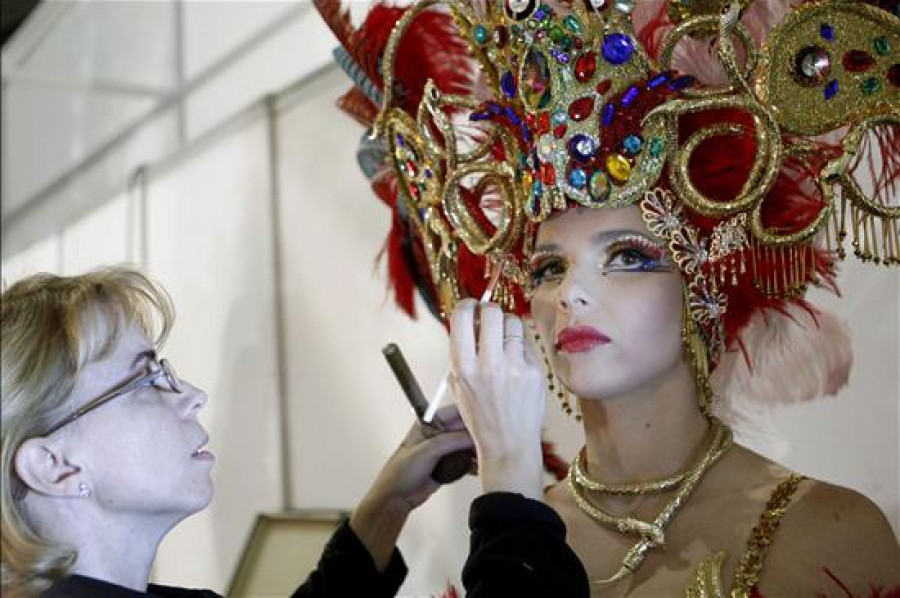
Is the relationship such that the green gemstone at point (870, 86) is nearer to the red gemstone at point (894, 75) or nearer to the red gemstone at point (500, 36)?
the red gemstone at point (894, 75)

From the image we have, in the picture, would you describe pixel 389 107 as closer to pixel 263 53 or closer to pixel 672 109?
pixel 672 109

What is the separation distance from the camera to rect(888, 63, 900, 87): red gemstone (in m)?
1.33

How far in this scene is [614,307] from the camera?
1431mm

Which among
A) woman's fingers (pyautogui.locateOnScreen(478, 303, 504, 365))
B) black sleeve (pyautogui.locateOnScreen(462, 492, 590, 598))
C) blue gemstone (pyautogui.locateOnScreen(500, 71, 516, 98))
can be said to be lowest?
black sleeve (pyautogui.locateOnScreen(462, 492, 590, 598))

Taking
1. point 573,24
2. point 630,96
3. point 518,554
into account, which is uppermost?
point 573,24

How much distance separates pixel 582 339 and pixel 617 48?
1.13 feet

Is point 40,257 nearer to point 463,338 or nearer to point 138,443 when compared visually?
point 138,443

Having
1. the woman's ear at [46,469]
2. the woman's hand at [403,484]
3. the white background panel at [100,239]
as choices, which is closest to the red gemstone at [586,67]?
the woman's hand at [403,484]

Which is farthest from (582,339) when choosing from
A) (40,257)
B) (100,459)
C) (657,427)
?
(40,257)

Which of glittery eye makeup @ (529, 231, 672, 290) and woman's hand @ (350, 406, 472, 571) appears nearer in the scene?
glittery eye makeup @ (529, 231, 672, 290)

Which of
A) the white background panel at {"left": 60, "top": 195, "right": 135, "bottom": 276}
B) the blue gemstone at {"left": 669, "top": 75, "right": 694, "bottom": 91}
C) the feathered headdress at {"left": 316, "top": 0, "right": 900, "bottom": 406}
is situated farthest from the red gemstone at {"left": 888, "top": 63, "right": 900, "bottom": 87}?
the white background panel at {"left": 60, "top": 195, "right": 135, "bottom": 276}

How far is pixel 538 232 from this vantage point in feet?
5.01

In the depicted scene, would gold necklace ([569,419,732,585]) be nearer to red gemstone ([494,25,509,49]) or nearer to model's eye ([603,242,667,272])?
model's eye ([603,242,667,272])

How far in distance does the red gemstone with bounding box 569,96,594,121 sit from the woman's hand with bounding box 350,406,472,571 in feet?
1.71
